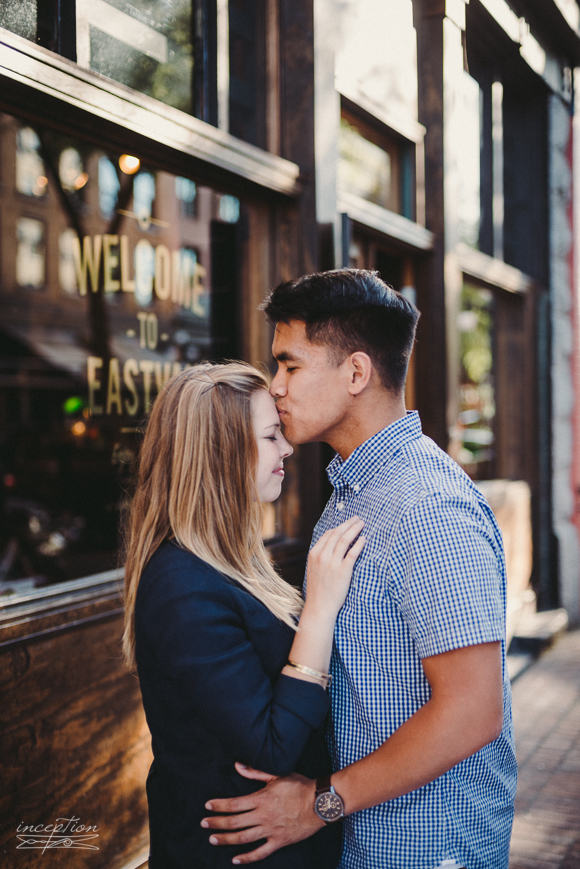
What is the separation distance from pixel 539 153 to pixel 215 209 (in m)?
4.82

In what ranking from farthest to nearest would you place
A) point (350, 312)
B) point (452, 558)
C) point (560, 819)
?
point (560, 819) < point (350, 312) < point (452, 558)

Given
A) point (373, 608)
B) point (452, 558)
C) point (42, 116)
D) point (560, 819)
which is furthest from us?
point (560, 819)

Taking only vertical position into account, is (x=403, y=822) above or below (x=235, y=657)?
below

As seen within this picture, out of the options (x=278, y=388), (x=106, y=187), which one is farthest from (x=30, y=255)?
(x=278, y=388)

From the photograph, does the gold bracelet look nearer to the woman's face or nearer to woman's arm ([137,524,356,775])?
woman's arm ([137,524,356,775])

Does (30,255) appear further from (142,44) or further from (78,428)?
(142,44)

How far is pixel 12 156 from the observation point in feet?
31.4

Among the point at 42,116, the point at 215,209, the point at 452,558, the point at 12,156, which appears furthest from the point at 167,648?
the point at 12,156

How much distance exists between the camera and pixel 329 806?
64.9 inches

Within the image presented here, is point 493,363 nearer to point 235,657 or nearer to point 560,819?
point 560,819

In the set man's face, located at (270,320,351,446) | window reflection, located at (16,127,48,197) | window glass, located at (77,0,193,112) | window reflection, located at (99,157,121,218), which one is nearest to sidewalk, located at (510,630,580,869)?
man's face, located at (270,320,351,446)

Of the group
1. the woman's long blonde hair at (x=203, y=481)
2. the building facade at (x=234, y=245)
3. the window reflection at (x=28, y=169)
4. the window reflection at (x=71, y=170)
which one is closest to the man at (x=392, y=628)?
the woman's long blonde hair at (x=203, y=481)

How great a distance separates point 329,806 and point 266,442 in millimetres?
787

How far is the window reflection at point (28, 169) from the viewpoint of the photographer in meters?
9.37
